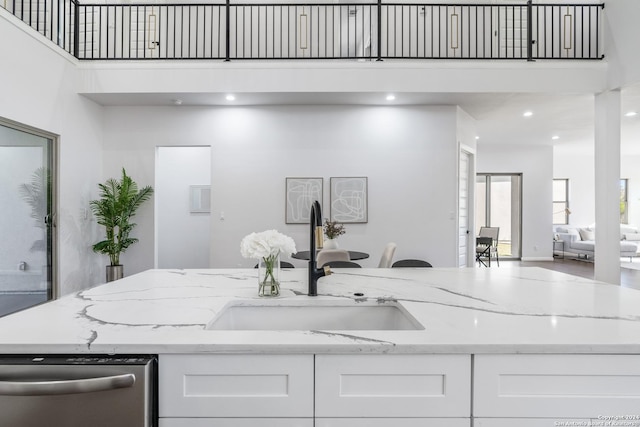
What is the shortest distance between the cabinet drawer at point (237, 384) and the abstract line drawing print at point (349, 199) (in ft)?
14.5

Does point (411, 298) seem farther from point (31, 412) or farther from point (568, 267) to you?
point (568, 267)

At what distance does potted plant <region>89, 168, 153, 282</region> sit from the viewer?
4.95m

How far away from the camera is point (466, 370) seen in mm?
967

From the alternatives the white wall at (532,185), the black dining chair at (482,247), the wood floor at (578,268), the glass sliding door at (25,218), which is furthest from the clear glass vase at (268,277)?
the white wall at (532,185)

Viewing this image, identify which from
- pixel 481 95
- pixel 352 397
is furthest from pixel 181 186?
pixel 352 397

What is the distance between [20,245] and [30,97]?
5.17 ft

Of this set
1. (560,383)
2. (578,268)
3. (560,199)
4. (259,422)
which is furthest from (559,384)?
(560,199)

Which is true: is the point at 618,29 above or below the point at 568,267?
above

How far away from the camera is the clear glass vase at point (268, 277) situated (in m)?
1.48

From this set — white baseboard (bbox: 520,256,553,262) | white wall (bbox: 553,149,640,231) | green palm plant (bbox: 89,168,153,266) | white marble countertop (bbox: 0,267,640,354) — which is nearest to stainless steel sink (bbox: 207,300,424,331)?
white marble countertop (bbox: 0,267,640,354)

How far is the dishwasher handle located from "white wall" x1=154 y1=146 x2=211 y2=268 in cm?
589

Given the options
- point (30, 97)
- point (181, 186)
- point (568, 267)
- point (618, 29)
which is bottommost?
point (568, 267)

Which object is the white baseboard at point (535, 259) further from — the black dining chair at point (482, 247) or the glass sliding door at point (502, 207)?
the black dining chair at point (482, 247)

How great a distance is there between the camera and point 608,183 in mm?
4676
